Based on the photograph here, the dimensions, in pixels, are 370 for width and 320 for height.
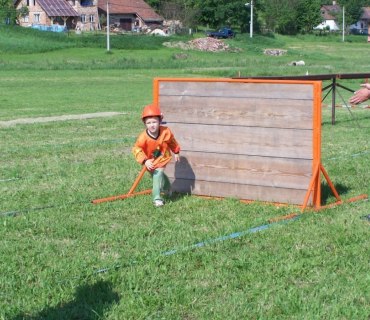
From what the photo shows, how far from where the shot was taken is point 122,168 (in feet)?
35.1

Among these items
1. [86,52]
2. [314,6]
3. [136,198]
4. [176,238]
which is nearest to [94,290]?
[176,238]

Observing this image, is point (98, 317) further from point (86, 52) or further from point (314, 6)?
point (314, 6)

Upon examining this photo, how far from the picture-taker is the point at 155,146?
839 centimetres

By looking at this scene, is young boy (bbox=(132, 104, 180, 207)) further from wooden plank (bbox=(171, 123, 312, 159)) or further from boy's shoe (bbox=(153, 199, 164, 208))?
wooden plank (bbox=(171, 123, 312, 159))

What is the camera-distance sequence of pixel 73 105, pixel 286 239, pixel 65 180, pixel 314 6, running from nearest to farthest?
pixel 286 239
pixel 65 180
pixel 73 105
pixel 314 6

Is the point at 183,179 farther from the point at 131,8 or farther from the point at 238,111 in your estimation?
the point at 131,8

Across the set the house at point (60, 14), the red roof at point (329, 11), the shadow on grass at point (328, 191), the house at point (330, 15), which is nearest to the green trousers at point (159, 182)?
the shadow on grass at point (328, 191)

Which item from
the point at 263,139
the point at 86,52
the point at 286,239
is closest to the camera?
the point at 286,239

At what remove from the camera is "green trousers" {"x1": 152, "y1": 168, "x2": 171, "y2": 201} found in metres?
8.11

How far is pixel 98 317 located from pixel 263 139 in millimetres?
3979

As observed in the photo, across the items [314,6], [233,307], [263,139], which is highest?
[314,6]

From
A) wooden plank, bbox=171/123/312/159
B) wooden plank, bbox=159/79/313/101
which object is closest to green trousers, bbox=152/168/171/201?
wooden plank, bbox=171/123/312/159

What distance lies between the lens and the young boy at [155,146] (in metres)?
8.23

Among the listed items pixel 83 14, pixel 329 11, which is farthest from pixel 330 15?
pixel 83 14
